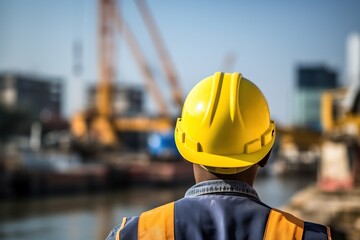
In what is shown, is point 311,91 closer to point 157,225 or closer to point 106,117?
point 106,117

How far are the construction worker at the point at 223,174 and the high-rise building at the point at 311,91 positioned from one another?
8903cm

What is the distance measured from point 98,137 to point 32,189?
18.2 metres

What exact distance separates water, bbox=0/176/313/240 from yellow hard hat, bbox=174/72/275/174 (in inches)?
576

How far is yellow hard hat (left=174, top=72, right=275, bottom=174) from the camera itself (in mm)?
1269

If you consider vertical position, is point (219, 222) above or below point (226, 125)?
below

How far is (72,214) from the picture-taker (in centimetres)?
2092

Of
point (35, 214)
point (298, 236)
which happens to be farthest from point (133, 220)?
point (35, 214)

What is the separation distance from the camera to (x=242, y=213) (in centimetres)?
120

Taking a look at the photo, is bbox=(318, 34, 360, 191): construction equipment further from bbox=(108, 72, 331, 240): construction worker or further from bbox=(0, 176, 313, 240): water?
bbox=(108, 72, 331, 240): construction worker

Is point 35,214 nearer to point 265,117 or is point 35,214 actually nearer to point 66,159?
point 66,159

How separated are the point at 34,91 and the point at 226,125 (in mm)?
80273

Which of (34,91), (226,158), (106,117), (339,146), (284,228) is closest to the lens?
(284,228)

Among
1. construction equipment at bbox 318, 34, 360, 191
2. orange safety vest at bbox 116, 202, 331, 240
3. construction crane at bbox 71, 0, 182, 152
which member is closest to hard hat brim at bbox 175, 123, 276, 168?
orange safety vest at bbox 116, 202, 331, 240

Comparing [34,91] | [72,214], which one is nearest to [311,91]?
[34,91]
